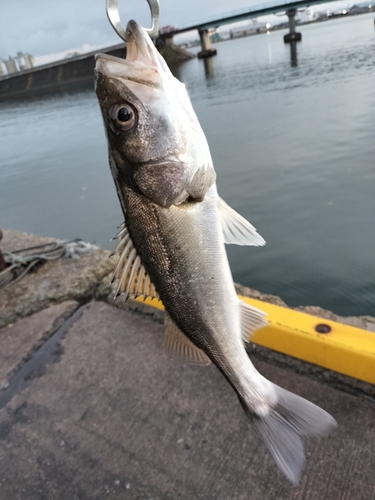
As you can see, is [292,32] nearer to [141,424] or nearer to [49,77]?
[49,77]

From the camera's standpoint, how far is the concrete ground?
2113 millimetres

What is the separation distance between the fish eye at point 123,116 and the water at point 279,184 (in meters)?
4.08

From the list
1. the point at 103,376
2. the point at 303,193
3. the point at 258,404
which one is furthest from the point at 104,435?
the point at 303,193

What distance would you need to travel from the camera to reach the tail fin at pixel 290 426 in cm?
160

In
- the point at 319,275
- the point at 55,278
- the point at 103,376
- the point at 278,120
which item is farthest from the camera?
the point at 278,120

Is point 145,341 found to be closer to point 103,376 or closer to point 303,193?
point 103,376

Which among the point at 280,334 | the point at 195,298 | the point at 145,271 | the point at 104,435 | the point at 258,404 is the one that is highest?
the point at 145,271

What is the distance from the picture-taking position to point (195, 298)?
169 centimetres

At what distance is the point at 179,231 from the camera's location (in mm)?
1604

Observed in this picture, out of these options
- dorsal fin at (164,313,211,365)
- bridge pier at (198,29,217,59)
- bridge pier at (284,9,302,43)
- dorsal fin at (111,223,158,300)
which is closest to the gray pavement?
dorsal fin at (164,313,211,365)

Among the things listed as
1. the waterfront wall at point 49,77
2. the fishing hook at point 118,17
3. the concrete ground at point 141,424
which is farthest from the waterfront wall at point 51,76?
the fishing hook at point 118,17

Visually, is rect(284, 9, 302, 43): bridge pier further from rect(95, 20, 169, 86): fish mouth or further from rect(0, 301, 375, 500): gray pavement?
rect(95, 20, 169, 86): fish mouth

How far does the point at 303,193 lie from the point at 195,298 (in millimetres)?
6770

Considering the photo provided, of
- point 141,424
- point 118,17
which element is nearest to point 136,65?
point 118,17
